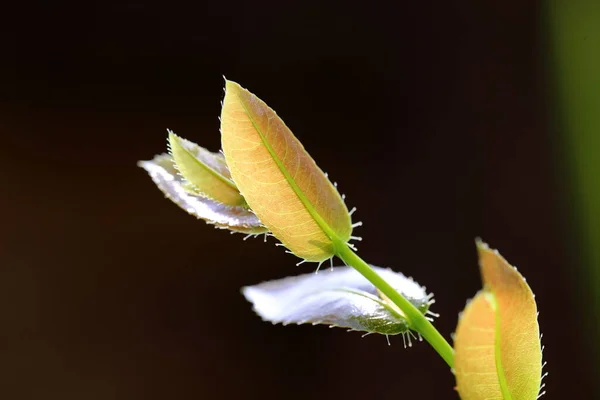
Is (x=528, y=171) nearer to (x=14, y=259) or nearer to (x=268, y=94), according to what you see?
(x=268, y=94)

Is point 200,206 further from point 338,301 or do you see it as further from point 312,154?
point 312,154

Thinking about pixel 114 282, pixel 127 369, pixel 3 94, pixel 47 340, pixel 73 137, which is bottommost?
pixel 127 369

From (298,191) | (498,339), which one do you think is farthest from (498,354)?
(298,191)

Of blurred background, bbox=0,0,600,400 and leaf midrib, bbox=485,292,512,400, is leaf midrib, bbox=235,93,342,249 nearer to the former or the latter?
leaf midrib, bbox=485,292,512,400

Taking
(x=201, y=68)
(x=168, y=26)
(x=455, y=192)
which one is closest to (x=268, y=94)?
(x=201, y=68)

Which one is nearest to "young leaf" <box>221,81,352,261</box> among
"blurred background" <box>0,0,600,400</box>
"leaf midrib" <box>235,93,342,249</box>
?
"leaf midrib" <box>235,93,342,249</box>

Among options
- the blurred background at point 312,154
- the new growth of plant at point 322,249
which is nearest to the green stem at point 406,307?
the new growth of plant at point 322,249
